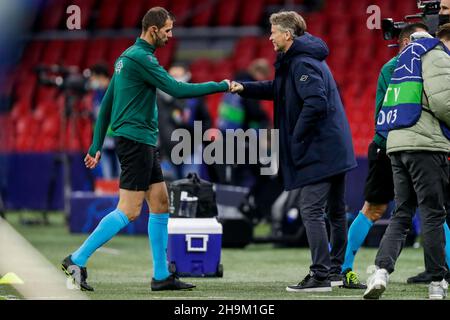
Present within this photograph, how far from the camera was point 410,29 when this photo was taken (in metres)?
8.38

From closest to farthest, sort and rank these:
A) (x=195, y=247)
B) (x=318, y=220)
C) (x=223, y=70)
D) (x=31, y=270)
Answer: (x=318, y=220) < (x=195, y=247) < (x=31, y=270) < (x=223, y=70)

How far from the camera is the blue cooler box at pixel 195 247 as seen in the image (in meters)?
9.33

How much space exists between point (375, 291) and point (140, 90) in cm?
214

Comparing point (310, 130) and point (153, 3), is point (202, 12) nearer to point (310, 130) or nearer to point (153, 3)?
point (153, 3)

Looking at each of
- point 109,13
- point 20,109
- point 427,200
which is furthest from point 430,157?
point 109,13

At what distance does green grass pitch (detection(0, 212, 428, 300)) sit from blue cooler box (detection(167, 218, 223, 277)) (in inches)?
5.5

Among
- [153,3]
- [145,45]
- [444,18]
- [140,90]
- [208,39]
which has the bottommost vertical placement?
[140,90]

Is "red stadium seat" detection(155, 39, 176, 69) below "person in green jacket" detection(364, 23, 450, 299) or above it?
above

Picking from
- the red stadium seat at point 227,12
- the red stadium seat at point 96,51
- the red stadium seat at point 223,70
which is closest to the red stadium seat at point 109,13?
the red stadium seat at point 96,51

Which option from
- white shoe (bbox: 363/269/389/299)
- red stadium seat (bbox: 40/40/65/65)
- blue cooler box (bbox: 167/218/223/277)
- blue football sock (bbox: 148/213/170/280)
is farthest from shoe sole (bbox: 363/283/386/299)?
red stadium seat (bbox: 40/40/65/65)

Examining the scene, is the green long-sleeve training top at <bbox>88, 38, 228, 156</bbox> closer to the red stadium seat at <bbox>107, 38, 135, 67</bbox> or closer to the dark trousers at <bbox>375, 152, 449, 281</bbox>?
the dark trousers at <bbox>375, 152, 449, 281</bbox>

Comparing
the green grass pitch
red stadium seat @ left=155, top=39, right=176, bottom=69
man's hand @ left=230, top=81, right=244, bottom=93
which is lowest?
the green grass pitch

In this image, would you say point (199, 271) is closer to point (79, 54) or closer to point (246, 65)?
point (246, 65)

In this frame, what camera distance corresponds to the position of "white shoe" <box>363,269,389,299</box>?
7.34 m
